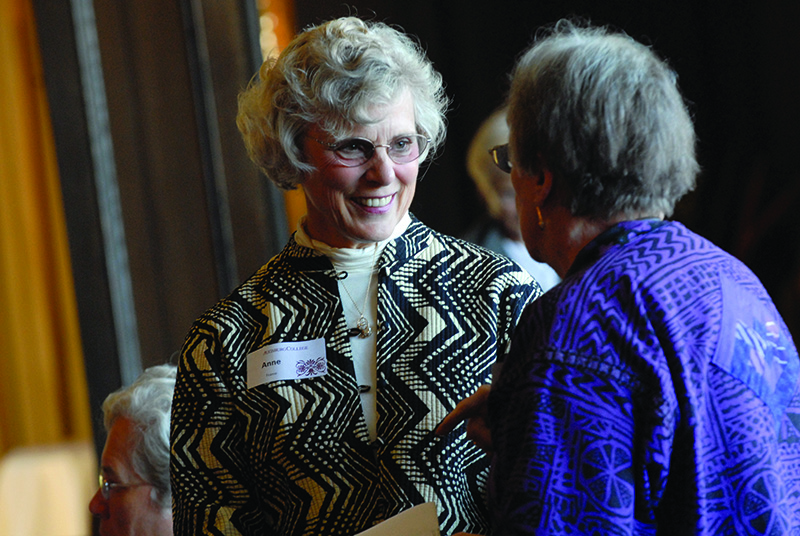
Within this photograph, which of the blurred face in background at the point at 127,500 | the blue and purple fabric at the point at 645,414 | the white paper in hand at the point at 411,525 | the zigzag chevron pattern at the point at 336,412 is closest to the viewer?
the blue and purple fabric at the point at 645,414

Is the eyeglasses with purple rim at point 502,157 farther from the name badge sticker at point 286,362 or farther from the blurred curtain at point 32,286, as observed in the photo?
the blurred curtain at point 32,286

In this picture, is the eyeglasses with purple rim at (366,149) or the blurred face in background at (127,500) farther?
the blurred face in background at (127,500)

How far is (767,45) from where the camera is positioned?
17.3 feet

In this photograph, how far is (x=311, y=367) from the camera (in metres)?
1.75

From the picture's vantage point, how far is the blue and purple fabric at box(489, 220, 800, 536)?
1.09m

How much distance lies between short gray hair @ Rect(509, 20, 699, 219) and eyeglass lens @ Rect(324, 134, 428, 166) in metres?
0.63

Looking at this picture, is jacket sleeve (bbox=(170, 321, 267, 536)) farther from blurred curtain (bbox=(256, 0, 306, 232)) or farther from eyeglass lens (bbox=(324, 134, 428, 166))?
blurred curtain (bbox=(256, 0, 306, 232))

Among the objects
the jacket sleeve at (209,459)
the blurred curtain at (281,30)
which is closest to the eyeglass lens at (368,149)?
the jacket sleeve at (209,459)

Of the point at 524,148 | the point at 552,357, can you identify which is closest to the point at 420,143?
the point at 524,148

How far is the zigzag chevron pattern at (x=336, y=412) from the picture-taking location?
1.67 m

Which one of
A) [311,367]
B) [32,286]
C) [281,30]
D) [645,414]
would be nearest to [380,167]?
[311,367]

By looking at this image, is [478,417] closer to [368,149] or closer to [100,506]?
[368,149]

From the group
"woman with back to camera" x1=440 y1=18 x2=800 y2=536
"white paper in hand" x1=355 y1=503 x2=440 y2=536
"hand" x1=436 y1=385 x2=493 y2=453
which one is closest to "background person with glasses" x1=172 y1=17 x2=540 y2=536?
"white paper in hand" x1=355 y1=503 x2=440 y2=536

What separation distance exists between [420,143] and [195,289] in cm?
244
